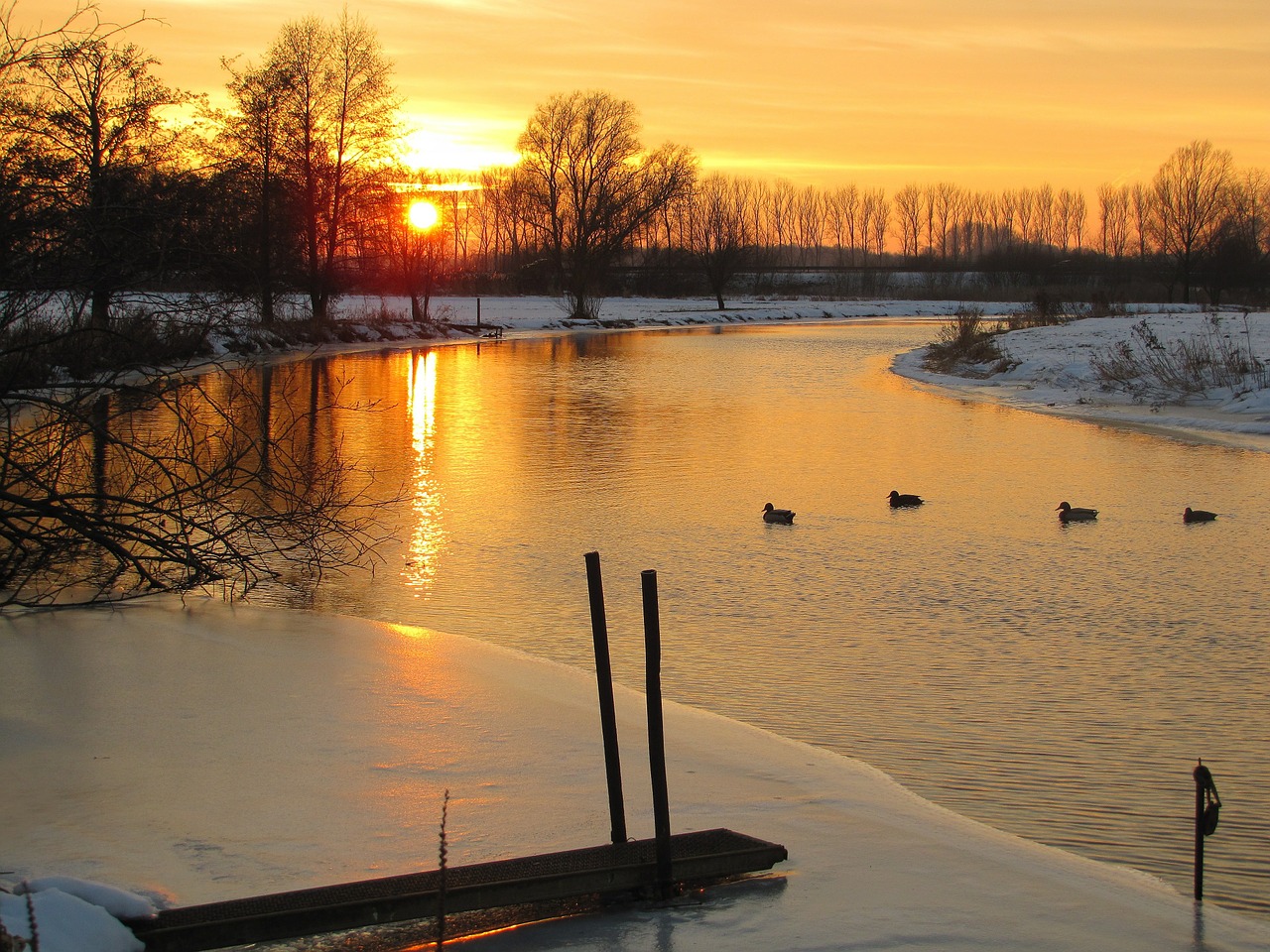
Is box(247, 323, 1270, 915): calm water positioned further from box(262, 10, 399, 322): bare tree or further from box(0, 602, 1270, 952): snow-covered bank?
box(262, 10, 399, 322): bare tree

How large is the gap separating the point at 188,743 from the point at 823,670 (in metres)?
3.51

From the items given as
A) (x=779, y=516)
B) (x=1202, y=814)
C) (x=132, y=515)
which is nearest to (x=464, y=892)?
(x=1202, y=814)

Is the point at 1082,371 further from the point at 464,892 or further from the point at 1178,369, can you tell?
the point at 464,892

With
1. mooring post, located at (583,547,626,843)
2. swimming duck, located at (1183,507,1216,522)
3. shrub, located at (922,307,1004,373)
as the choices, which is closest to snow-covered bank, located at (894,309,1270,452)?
shrub, located at (922,307,1004,373)

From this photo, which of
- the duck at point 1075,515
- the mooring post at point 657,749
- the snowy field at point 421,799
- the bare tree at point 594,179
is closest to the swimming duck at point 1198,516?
the duck at point 1075,515

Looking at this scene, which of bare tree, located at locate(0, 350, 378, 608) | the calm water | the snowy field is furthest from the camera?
bare tree, located at locate(0, 350, 378, 608)

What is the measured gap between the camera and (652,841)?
4.48 meters

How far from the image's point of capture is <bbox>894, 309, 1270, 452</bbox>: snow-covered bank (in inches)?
804

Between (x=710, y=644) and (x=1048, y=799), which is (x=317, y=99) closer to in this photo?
(x=710, y=644)

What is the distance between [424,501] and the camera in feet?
41.8

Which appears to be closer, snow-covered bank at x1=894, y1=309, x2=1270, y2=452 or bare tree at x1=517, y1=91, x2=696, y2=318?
snow-covered bank at x1=894, y1=309, x2=1270, y2=452

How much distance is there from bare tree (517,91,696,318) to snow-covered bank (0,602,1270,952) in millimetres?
66422

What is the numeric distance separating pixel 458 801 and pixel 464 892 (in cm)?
112

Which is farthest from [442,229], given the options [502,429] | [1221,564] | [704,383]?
[1221,564]
